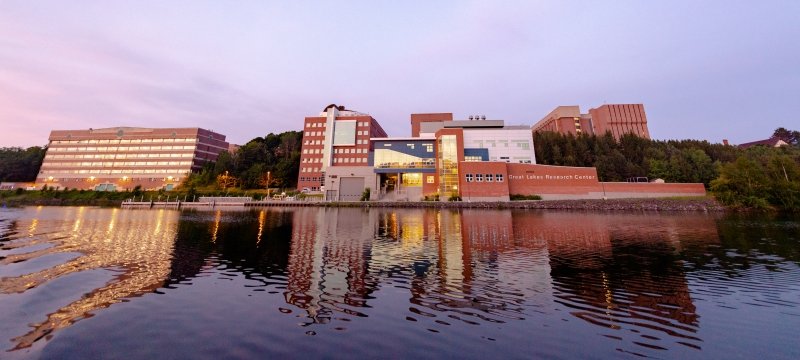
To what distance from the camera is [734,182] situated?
174ft

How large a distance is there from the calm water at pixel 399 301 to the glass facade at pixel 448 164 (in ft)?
169

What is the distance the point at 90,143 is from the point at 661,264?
164 metres

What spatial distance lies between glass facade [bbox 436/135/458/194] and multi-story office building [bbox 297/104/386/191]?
998 inches

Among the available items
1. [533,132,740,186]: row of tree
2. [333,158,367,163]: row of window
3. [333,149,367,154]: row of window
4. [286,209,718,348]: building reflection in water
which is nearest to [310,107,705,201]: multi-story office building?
[333,158,367,163]: row of window

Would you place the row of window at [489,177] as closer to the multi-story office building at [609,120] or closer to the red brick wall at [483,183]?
the red brick wall at [483,183]

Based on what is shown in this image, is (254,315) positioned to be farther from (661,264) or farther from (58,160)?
(58,160)

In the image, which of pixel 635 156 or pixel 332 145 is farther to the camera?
pixel 332 145

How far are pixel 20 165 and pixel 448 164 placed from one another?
501 ft

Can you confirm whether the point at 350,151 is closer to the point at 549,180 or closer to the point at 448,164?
the point at 448,164

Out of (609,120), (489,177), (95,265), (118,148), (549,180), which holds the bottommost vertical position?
(95,265)

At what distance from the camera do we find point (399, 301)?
9.20 metres

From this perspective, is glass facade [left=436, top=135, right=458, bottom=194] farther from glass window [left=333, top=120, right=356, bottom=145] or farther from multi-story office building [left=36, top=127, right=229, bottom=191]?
multi-story office building [left=36, top=127, right=229, bottom=191]

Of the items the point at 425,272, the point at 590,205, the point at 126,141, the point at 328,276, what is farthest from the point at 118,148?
the point at 590,205

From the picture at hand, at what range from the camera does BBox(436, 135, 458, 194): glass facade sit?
69688 mm
